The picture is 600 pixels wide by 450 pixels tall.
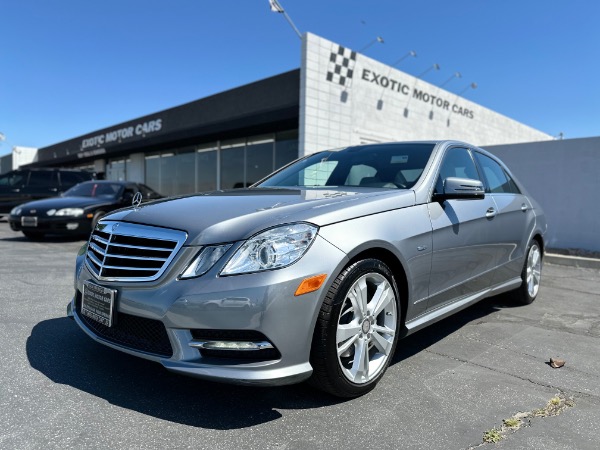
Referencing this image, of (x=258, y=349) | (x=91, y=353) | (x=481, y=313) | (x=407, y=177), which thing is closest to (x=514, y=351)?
(x=481, y=313)

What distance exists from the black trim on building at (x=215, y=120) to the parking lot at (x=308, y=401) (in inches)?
377

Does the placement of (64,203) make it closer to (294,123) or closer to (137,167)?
(294,123)

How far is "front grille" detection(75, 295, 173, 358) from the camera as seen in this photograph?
2.26 meters

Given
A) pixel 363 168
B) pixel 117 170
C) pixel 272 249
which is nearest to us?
pixel 272 249

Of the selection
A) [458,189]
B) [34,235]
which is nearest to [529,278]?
[458,189]

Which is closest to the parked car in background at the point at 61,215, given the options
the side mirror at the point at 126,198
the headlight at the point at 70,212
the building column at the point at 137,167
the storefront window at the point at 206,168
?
the headlight at the point at 70,212

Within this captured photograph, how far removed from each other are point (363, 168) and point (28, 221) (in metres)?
8.03

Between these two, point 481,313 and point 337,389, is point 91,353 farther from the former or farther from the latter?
point 481,313

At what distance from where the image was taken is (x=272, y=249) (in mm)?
2248

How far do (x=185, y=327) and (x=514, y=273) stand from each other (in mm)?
3395

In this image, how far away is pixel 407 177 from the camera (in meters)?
3.34

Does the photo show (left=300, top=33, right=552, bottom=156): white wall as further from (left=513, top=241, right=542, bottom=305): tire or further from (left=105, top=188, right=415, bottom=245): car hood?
(left=105, top=188, right=415, bottom=245): car hood

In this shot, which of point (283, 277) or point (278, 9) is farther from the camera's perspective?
point (278, 9)

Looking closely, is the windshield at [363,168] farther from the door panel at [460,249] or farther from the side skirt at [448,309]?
the side skirt at [448,309]
